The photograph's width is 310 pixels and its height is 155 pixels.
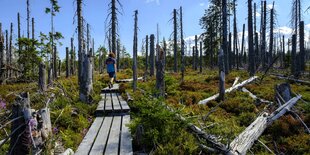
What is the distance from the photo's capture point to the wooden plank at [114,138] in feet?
16.0

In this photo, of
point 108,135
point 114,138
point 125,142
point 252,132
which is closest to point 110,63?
point 108,135

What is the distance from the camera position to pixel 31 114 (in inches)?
152

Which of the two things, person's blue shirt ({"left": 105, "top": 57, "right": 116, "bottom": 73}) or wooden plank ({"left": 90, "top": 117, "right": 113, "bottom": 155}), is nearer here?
wooden plank ({"left": 90, "top": 117, "right": 113, "bottom": 155})

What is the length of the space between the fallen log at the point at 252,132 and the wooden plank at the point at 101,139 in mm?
2560

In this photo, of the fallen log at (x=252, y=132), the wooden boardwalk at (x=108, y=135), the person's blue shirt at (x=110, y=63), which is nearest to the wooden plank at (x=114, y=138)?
the wooden boardwalk at (x=108, y=135)

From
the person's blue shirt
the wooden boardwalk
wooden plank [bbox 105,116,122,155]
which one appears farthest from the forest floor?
the person's blue shirt

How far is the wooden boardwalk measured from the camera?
4.93 metres

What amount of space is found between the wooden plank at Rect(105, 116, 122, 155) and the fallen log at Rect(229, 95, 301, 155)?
2282 mm

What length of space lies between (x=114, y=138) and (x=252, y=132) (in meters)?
3.28

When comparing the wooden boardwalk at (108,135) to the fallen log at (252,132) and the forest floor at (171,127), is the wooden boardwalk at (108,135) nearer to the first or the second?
the forest floor at (171,127)

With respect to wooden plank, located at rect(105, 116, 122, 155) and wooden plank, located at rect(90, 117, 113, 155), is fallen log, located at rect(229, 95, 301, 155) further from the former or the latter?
wooden plank, located at rect(90, 117, 113, 155)

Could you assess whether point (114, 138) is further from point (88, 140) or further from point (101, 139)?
point (88, 140)

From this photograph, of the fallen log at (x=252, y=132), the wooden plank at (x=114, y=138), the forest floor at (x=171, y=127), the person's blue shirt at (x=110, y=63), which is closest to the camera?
the wooden plank at (x=114, y=138)

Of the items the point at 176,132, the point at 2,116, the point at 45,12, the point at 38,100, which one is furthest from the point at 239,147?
the point at 45,12
